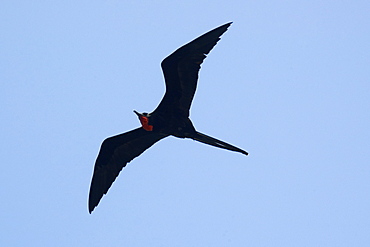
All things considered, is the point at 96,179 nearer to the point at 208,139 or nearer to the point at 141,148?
the point at 141,148

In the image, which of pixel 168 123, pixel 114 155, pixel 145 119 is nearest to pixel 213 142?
pixel 168 123

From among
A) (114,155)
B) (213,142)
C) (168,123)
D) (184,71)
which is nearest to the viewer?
Answer: (184,71)

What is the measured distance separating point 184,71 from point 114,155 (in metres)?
2.32

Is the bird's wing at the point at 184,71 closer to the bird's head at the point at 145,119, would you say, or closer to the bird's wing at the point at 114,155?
the bird's head at the point at 145,119

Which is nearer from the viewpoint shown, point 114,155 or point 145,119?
point 145,119

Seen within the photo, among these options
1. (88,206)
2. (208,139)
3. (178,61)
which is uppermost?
(178,61)

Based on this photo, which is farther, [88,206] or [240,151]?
[88,206]

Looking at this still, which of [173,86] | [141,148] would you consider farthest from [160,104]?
[141,148]

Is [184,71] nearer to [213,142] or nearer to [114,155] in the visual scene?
[213,142]

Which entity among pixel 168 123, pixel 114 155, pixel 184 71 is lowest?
pixel 114 155

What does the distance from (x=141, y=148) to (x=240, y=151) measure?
6.84 feet

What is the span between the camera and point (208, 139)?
39.7 ft

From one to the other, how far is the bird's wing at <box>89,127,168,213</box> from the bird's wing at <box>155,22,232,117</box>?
3.37 feet

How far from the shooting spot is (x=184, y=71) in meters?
11.7
